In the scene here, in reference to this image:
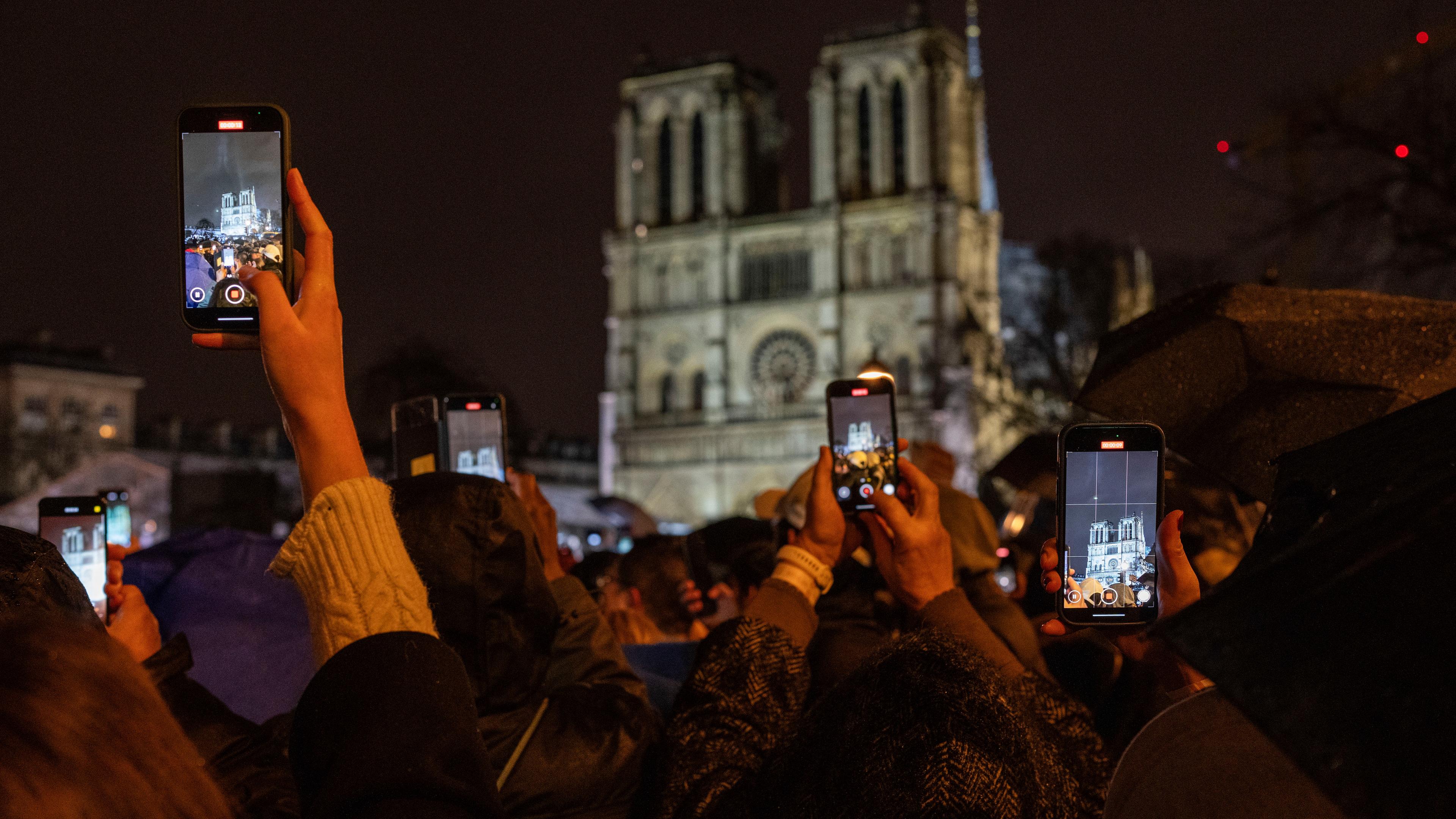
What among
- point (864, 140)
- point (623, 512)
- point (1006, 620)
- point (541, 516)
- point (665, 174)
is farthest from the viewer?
point (665, 174)

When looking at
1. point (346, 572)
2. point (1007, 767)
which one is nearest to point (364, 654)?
point (346, 572)

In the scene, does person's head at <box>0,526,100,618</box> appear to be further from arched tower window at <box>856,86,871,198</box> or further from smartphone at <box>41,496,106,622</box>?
arched tower window at <box>856,86,871,198</box>

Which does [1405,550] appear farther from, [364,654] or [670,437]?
[670,437]

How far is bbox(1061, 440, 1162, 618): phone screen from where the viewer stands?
7.28 feet

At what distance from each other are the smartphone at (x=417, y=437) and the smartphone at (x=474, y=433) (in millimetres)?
42

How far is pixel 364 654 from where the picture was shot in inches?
52.7

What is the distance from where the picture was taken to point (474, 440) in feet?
12.8

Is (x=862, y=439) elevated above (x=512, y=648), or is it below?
above

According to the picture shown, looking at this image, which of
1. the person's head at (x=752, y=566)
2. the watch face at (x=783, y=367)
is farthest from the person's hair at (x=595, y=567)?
the watch face at (x=783, y=367)

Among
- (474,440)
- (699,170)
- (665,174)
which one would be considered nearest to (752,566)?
(474,440)

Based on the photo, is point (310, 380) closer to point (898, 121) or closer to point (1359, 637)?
point (1359, 637)

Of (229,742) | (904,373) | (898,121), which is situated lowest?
(229,742)

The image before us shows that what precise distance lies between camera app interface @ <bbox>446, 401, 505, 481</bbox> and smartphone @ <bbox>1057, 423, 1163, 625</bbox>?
1955 millimetres

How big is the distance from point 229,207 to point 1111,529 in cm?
149
